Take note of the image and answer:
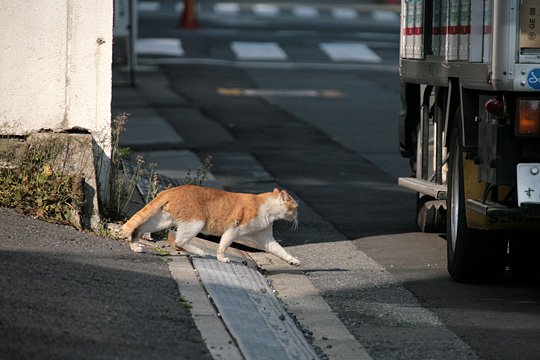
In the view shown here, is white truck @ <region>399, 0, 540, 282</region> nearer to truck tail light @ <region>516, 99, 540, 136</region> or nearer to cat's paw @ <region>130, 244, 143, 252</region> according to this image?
truck tail light @ <region>516, 99, 540, 136</region>

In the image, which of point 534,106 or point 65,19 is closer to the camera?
point 534,106

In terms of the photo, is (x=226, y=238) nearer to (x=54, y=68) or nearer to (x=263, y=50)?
(x=54, y=68)

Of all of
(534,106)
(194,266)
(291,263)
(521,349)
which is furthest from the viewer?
(291,263)

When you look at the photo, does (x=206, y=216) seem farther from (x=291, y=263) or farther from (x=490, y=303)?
(x=490, y=303)

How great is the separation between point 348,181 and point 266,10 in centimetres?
3632

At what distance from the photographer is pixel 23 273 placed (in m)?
8.62

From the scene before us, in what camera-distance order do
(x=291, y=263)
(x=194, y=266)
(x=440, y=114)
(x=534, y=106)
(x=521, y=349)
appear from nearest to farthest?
(x=521, y=349) < (x=534, y=106) < (x=194, y=266) < (x=291, y=263) < (x=440, y=114)

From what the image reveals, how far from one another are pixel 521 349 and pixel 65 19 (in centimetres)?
507

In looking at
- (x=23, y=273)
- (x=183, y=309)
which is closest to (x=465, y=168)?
(x=183, y=309)

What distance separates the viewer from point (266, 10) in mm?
52312

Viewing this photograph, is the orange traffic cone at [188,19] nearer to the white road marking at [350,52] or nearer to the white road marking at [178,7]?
the white road marking at [350,52]

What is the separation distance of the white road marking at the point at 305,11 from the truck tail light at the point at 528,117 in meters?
41.2

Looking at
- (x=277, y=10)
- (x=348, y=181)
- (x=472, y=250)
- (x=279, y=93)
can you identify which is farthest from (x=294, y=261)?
(x=277, y=10)

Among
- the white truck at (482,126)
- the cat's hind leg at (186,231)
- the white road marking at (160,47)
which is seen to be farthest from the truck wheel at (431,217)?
the white road marking at (160,47)
